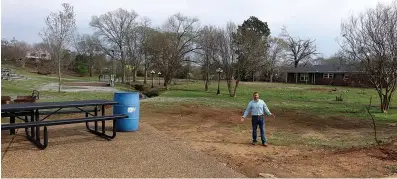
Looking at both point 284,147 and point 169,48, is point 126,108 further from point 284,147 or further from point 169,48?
point 169,48

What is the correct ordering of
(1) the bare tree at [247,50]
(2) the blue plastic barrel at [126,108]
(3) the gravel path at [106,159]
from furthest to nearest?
(1) the bare tree at [247,50] < (2) the blue plastic barrel at [126,108] < (3) the gravel path at [106,159]

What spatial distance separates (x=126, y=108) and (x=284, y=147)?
3.77m

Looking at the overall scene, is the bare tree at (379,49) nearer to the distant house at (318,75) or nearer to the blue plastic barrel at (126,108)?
the blue plastic barrel at (126,108)

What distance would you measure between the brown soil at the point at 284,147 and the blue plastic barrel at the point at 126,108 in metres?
1.10

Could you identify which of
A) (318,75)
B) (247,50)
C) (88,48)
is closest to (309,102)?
(247,50)

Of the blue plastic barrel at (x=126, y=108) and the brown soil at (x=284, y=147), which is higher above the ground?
the blue plastic barrel at (x=126, y=108)

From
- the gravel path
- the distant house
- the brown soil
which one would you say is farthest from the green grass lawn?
the distant house

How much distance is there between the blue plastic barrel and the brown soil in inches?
43.4

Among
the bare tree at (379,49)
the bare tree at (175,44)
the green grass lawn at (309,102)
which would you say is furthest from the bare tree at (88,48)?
the bare tree at (379,49)

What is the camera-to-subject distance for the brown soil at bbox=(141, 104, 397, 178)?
19.2 ft

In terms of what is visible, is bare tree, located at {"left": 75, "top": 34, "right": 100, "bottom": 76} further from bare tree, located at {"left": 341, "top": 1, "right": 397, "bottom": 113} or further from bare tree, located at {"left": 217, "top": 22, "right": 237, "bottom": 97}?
bare tree, located at {"left": 341, "top": 1, "right": 397, "bottom": 113}

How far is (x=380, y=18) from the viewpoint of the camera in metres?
16.8

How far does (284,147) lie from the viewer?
25.5 ft

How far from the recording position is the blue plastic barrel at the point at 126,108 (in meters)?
8.13
